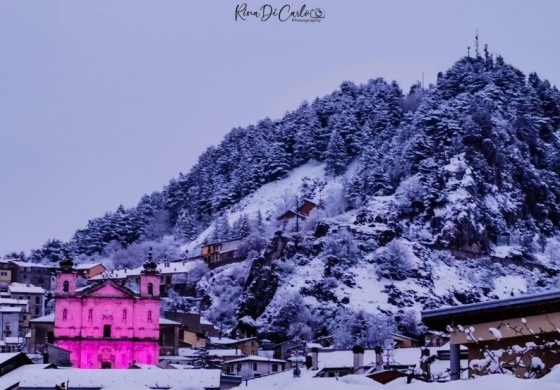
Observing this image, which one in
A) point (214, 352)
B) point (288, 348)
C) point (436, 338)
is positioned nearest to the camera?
point (436, 338)

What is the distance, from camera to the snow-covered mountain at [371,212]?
99.3 m

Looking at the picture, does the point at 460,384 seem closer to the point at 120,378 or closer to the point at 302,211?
the point at 120,378

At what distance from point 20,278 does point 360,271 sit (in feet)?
127

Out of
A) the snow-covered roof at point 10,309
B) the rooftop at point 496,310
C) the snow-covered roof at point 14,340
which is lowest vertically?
the rooftop at point 496,310

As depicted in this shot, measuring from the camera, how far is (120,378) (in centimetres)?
3453

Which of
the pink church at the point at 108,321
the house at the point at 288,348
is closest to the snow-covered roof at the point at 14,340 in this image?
the pink church at the point at 108,321

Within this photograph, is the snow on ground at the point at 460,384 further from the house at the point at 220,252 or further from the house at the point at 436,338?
the house at the point at 220,252

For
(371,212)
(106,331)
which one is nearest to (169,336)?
(106,331)

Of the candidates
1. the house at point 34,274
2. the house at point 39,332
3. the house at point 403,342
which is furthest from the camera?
the house at point 34,274

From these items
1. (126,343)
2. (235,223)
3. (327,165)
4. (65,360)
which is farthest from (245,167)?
(65,360)

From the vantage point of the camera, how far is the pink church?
7350cm

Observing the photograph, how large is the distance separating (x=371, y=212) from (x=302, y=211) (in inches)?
960

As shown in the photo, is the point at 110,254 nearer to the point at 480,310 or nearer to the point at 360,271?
the point at 360,271

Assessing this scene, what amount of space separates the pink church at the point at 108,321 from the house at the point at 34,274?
4338 centimetres
